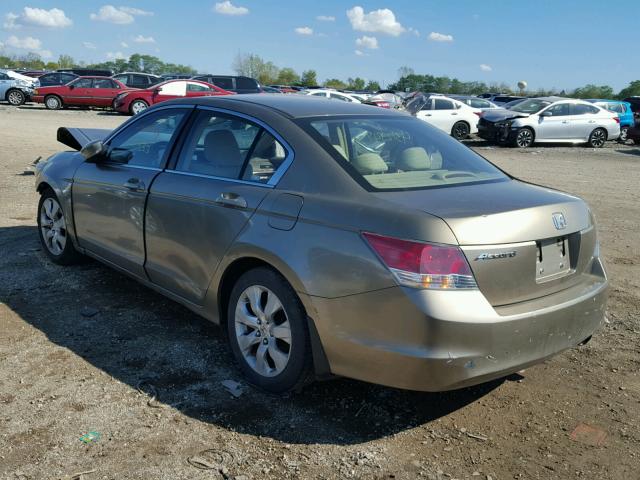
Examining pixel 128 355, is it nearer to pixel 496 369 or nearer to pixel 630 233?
pixel 496 369

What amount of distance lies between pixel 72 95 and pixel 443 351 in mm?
29292

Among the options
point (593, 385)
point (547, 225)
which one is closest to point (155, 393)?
point (547, 225)

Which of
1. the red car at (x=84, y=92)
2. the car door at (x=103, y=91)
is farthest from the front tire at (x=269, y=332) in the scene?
the car door at (x=103, y=91)

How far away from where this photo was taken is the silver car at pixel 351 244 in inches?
115

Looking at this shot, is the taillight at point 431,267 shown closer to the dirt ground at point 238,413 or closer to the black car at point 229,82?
the dirt ground at point 238,413

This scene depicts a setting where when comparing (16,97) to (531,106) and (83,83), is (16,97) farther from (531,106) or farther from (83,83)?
(531,106)

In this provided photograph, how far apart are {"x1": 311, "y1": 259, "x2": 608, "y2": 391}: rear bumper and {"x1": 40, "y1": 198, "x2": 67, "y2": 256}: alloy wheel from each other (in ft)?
11.2

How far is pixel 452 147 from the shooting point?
418 cm

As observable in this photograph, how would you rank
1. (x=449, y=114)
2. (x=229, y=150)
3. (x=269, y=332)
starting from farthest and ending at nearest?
(x=449, y=114)
(x=229, y=150)
(x=269, y=332)

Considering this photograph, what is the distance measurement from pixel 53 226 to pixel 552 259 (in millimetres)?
4473

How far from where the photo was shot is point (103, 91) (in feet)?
93.6

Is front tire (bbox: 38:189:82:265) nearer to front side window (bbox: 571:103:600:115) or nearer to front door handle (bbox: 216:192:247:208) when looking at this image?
front door handle (bbox: 216:192:247:208)

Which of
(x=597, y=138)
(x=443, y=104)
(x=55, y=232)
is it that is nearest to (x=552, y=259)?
(x=55, y=232)

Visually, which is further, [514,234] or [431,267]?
[514,234]
